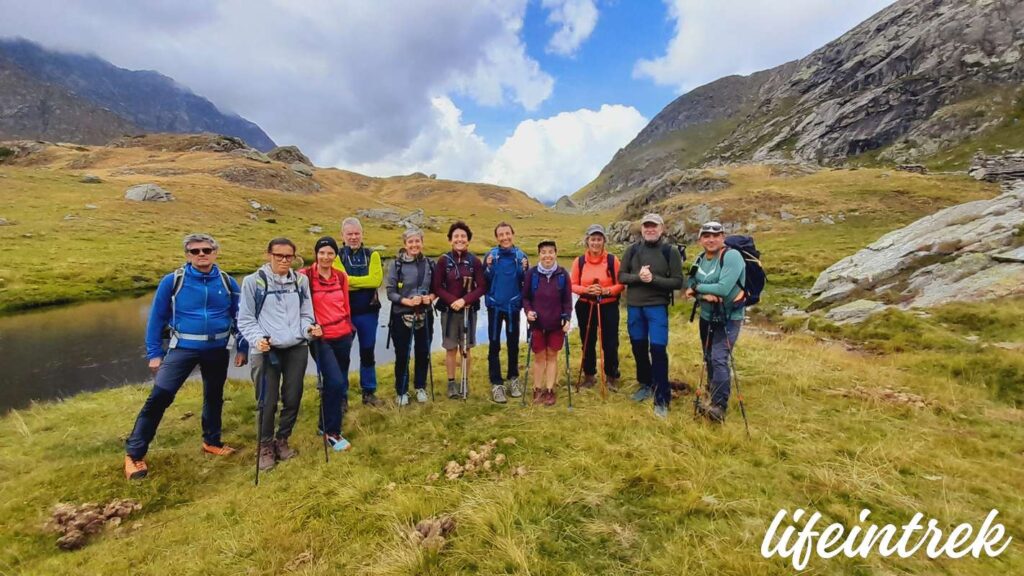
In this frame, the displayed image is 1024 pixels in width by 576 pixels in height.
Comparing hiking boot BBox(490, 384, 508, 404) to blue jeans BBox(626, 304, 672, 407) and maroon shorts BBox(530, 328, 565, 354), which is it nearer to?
maroon shorts BBox(530, 328, 565, 354)

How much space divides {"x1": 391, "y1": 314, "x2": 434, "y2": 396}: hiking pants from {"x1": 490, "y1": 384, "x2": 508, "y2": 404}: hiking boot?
62.7 inches

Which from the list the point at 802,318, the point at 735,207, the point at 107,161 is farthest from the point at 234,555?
the point at 107,161

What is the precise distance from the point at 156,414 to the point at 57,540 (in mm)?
2028

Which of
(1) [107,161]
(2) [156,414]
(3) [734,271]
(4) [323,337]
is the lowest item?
(2) [156,414]

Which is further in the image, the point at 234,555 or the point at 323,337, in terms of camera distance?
the point at 323,337

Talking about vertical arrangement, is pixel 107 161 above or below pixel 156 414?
above

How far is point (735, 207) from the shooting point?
63875 millimetres

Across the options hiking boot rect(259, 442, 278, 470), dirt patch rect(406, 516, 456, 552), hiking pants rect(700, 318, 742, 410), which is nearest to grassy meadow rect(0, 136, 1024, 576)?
dirt patch rect(406, 516, 456, 552)

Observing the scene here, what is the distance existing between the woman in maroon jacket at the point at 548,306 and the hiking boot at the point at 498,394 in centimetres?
76

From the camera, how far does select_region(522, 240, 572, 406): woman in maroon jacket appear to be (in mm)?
8789

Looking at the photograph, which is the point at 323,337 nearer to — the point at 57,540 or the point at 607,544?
the point at 57,540

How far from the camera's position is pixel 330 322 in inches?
310

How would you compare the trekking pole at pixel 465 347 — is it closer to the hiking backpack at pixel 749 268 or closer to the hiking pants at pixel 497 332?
the hiking pants at pixel 497 332

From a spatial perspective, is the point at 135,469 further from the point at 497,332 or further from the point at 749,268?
the point at 749,268
